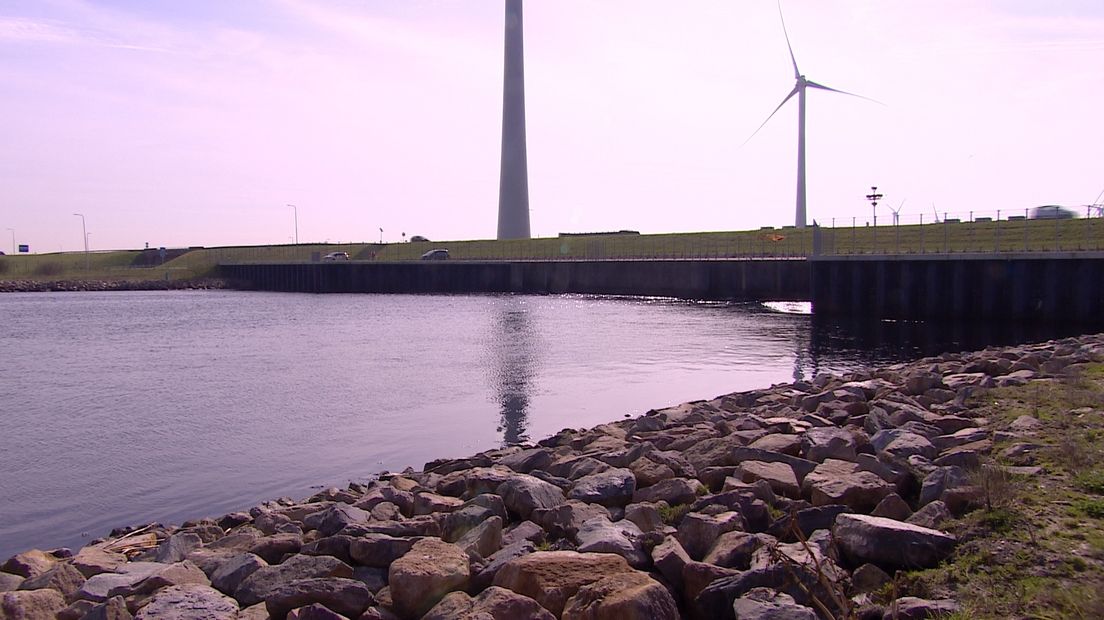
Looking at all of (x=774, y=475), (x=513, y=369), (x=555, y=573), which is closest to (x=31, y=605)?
(x=555, y=573)

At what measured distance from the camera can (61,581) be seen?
850 centimetres

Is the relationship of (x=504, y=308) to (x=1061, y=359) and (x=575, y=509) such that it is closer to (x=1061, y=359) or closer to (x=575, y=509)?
(x=1061, y=359)

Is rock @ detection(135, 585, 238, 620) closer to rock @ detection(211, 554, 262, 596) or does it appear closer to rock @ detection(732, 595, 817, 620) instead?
rock @ detection(211, 554, 262, 596)

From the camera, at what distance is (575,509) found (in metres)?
8.95

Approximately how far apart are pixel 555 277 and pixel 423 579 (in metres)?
88.2

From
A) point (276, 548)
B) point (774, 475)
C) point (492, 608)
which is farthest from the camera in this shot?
point (774, 475)

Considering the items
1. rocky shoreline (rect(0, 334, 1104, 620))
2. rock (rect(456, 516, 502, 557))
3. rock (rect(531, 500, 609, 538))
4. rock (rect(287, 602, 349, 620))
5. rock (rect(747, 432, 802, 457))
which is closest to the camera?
Result: rocky shoreline (rect(0, 334, 1104, 620))

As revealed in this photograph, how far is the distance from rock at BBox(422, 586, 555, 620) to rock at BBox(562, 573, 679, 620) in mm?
236

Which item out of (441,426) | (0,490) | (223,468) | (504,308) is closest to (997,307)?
(504,308)

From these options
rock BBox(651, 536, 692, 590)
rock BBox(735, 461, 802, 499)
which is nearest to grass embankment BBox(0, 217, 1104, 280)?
rock BBox(735, 461, 802, 499)

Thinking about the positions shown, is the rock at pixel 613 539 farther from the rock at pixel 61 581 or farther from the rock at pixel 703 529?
the rock at pixel 61 581

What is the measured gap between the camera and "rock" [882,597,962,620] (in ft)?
19.9

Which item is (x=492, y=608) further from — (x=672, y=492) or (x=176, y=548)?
(x=176, y=548)

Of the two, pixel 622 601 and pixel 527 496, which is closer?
pixel 622 601
